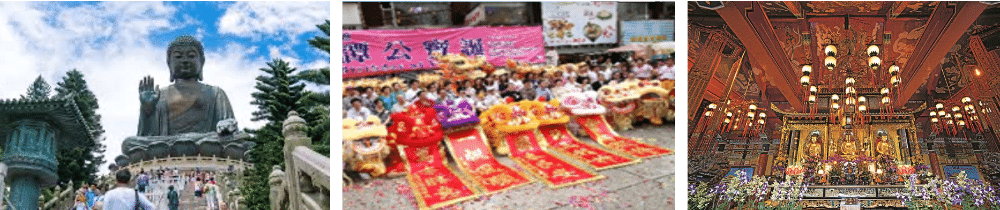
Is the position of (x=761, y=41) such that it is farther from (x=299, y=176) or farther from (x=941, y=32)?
(x=299, y=176)

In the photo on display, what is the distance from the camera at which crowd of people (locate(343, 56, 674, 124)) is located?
3857 mm

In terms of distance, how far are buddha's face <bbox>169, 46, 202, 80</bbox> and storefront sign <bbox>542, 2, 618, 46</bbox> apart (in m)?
2.36

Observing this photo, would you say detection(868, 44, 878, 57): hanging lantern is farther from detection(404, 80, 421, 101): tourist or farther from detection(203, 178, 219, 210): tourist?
detection(203, 178, 219, 210): tourist

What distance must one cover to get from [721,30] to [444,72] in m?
1.69

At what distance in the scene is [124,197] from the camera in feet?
9.22

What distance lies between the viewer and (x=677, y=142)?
10.8 feet

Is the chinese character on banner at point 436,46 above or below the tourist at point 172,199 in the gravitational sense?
above

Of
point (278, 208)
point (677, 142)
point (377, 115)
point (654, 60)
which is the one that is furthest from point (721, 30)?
point (278, 208)

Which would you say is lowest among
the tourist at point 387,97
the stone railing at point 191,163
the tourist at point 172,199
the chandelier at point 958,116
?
the tourist at point 172,199

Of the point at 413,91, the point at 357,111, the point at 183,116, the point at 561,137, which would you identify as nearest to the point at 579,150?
the point at 561,137

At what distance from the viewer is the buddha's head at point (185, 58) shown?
2.83 m

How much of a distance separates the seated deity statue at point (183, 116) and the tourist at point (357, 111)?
91 centimetres

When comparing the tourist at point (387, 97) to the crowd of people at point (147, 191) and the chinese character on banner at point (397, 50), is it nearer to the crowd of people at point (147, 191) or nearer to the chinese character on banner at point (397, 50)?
the chinese character on banner at point (397, 50)

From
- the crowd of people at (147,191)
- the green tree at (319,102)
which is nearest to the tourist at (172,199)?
the crowd of people at (147,191)
